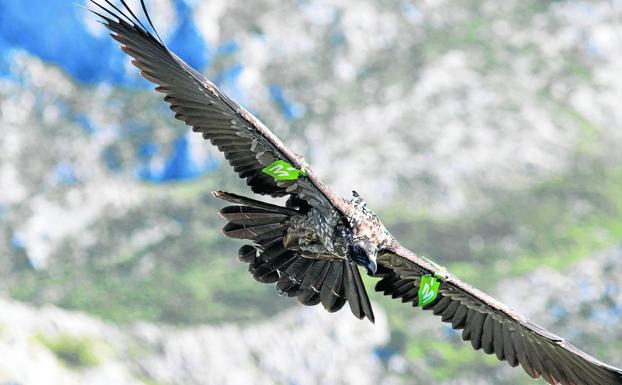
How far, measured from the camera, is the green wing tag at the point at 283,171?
54.2 feet

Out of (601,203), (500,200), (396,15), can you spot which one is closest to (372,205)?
(500,200)

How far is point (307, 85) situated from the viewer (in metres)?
68.4

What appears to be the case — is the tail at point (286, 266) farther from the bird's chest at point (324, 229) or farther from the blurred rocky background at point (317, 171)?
the blurred rocky background at point (317, 171)

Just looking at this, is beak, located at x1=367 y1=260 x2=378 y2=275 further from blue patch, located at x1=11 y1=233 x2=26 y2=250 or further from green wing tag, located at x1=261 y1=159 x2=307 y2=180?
blue patch, located at x1=11 y1=233 x2=26 y2=250

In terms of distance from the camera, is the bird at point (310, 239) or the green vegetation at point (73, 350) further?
the green vegetation at point (73, 350)

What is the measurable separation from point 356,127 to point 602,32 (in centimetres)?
1865

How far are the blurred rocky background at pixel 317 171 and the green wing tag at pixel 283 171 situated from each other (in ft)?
101

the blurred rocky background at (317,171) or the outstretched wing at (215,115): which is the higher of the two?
the blurred rocky background at (317,171)

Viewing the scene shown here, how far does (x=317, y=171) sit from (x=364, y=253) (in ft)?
143

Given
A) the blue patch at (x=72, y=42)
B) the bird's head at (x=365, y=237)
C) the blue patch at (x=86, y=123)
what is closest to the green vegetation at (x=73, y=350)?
the blue patch at (x=86, y=123)

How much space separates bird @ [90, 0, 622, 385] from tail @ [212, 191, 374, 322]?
0.01 m

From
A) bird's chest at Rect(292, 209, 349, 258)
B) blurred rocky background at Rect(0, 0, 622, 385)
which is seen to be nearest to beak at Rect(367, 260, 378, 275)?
bird's chest at Rect(292, 209, 349, 258)

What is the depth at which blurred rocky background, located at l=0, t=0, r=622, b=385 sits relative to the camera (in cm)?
5069

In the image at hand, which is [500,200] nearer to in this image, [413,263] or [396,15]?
[396,15]
